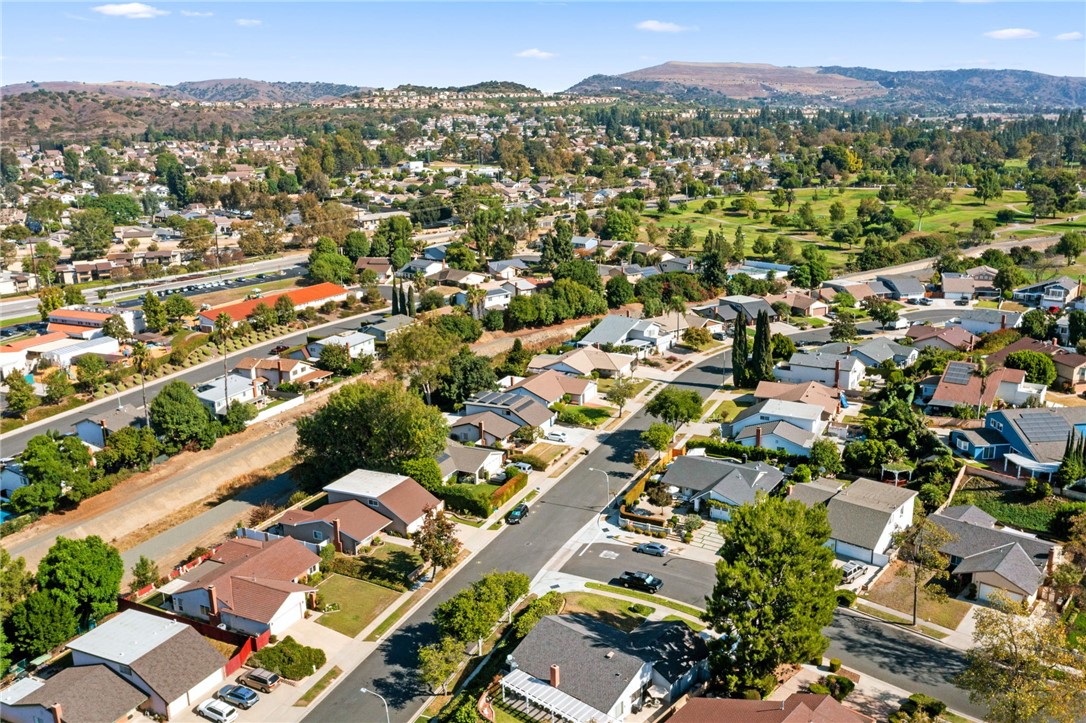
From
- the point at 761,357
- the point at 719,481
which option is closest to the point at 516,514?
the point at 719,481

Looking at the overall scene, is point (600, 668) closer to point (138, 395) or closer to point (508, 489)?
point (508, 489)

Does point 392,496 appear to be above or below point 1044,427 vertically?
below

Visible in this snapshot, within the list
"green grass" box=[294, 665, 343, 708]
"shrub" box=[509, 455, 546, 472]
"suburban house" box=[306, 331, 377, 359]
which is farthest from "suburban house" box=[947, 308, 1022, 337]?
"green grass" box=[294, 665, 343, 708]

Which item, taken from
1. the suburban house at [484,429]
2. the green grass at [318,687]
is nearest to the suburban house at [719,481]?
the suburban house at [484,429]

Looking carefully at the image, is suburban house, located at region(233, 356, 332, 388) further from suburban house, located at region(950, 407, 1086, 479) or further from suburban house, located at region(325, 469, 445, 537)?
suburban house, located at region(950, 407, 1086, 479)

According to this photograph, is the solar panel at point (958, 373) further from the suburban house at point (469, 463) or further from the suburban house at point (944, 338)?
the suburban house at point (469, 463)

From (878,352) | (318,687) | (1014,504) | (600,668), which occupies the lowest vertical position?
(318,687)
